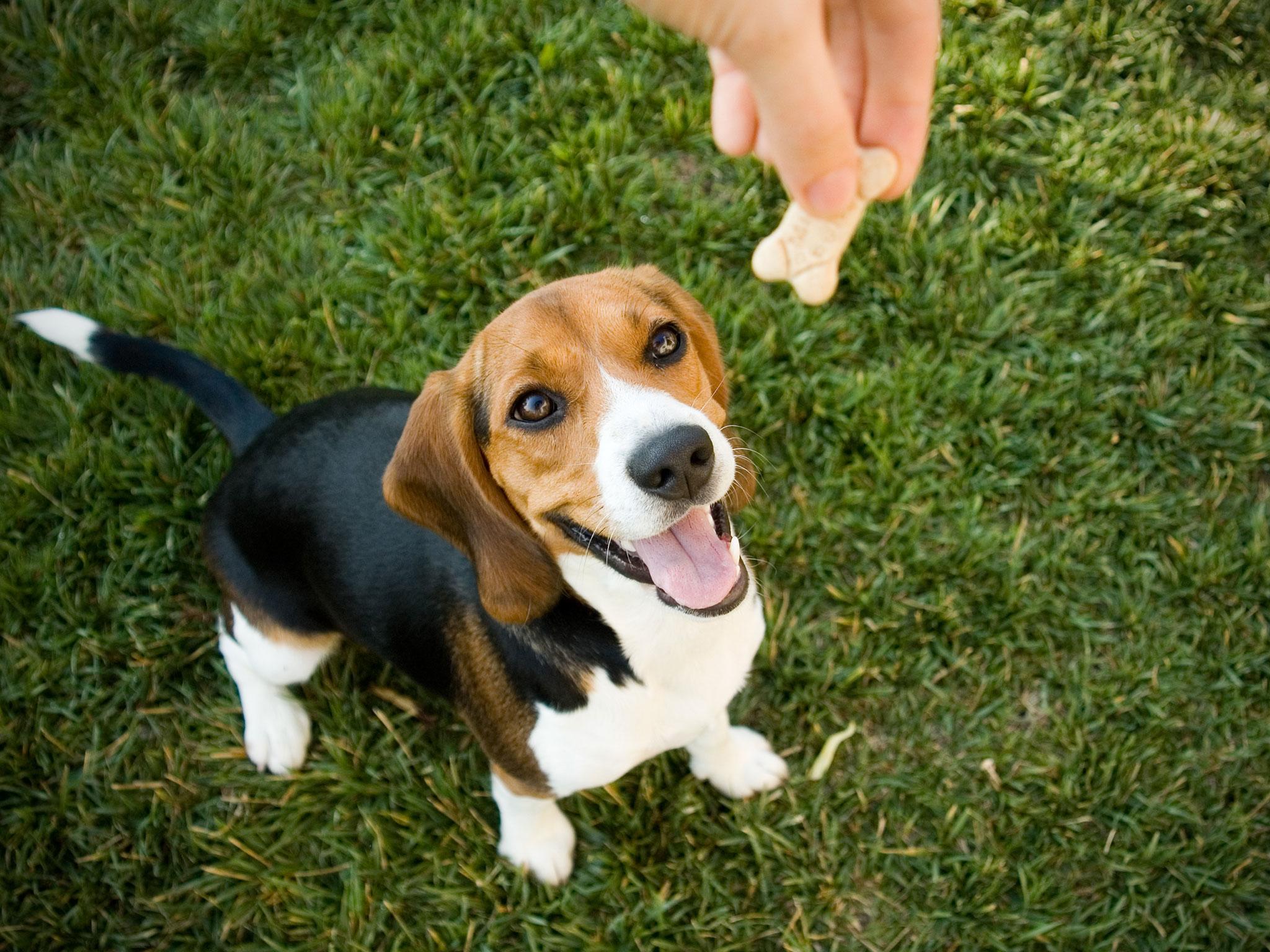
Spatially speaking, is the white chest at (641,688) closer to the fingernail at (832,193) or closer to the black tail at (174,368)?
the fingernail at (832,193)

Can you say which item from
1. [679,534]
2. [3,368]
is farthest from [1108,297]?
[3,368]

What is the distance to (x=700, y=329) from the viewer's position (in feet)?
9.46

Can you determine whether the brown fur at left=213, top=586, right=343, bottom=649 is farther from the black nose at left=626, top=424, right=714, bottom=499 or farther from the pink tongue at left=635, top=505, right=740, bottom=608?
the black nose at left=626, top=424, right=714, bottom=499

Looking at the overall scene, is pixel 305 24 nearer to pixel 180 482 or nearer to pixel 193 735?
pixel 180 482

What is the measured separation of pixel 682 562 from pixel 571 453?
427mm

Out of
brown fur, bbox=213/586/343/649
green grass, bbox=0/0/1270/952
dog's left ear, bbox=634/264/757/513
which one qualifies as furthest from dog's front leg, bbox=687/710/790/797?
brown fur, bbox=213/586/343/649

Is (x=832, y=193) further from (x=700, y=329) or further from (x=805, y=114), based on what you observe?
(x=700, y=329)

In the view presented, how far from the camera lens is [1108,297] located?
179 inches

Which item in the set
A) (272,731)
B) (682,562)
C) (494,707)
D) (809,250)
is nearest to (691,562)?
(682,562)

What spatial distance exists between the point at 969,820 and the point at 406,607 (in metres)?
2.32

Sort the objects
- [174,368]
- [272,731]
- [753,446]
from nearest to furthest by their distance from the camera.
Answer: [174,368], [272,731], [753,446]

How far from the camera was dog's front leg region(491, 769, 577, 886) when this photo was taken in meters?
3.56

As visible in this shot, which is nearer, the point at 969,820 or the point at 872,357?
the point at 969,820

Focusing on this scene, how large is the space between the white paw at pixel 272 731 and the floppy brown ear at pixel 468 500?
1.64 meters
